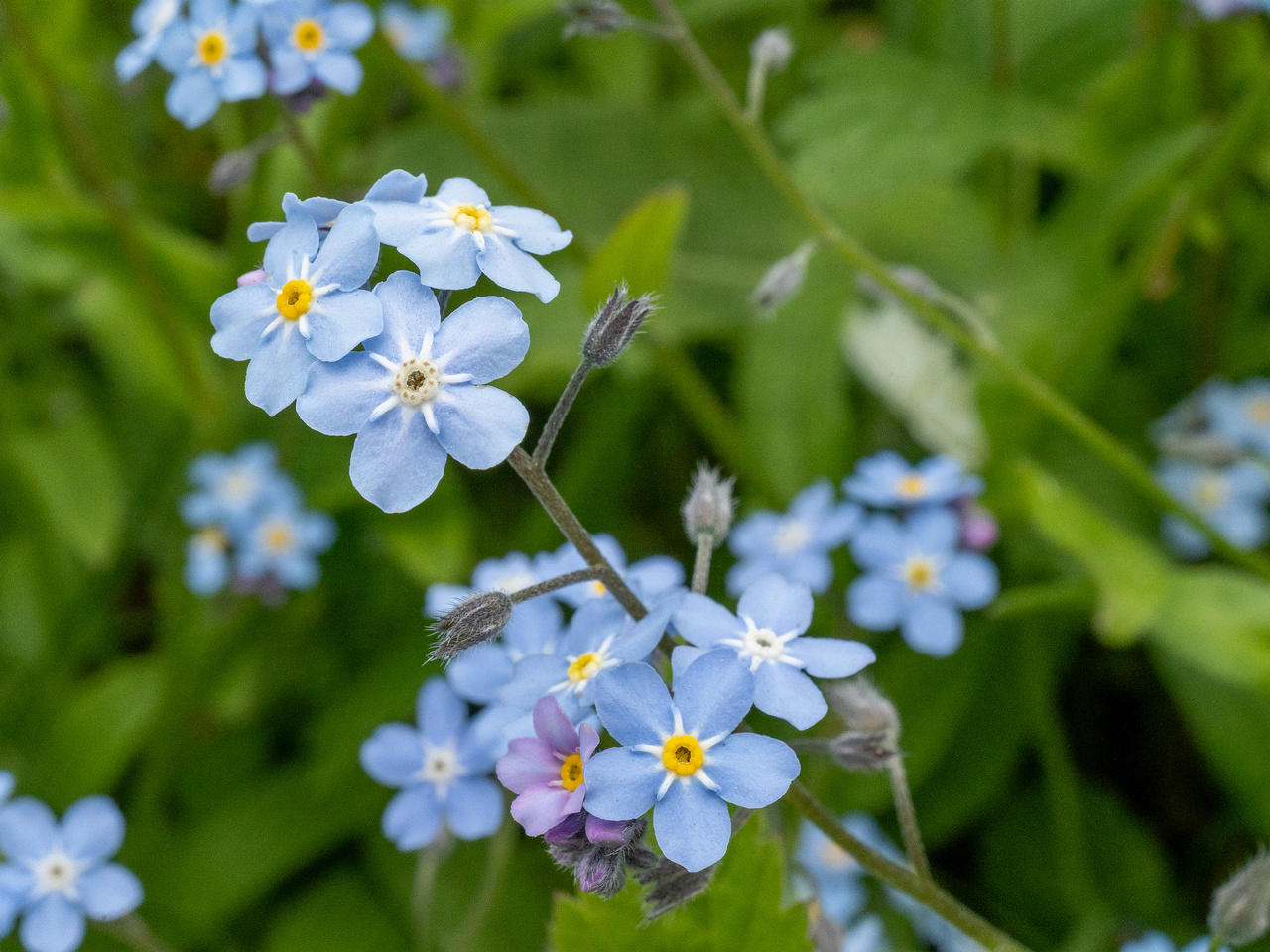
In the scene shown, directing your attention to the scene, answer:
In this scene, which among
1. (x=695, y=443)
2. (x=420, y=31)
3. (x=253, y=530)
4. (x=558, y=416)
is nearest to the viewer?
(x=558, y=416)

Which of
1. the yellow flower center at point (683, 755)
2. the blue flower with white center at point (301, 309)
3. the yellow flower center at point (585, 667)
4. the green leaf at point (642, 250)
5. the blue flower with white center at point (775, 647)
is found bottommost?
the green leaf at point (642, 250)

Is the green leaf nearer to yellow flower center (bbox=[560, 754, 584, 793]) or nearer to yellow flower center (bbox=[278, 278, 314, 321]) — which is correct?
yellow flower center (bbox=[278, 278, 314, 321])

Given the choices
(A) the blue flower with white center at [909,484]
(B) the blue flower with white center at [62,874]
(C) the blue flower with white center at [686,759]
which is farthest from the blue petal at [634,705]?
(A) the blue flower with white center at [909,484]

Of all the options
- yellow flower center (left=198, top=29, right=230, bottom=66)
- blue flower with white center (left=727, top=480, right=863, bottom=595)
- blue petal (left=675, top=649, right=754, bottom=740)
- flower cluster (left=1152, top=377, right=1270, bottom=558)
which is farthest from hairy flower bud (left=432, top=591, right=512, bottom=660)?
flower cluster (left=1152, top=377, right=1270, bottom=558)

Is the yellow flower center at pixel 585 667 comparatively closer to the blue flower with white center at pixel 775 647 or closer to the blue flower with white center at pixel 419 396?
the blue flower with white center at pixel 775 647

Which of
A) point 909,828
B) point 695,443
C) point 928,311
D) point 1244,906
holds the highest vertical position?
point 909,828

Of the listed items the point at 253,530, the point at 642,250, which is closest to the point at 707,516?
the point at 642,250

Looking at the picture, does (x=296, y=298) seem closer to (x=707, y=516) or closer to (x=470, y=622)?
(x=470, y=622)
